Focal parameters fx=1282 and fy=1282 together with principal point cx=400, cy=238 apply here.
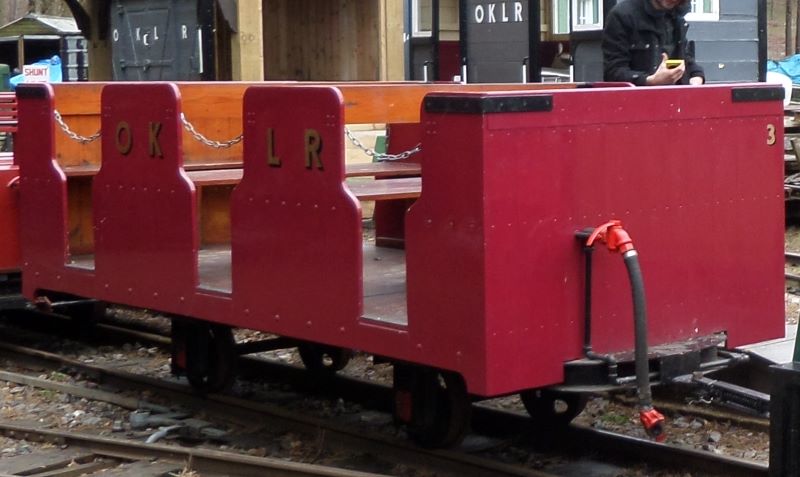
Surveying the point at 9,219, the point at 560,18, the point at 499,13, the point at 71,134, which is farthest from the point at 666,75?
the point at 560,18

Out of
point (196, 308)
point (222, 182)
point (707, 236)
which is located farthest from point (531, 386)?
point (222, 182)

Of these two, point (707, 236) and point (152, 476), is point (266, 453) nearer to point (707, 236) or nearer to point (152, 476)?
point (152, 476)

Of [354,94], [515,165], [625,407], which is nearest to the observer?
[515,165]

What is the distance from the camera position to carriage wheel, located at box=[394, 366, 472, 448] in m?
5.73

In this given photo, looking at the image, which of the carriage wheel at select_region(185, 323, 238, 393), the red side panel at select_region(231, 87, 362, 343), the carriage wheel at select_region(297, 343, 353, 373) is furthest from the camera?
the carriage wheel at select_region(297, 343, 353, 373)

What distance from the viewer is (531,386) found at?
197 inches

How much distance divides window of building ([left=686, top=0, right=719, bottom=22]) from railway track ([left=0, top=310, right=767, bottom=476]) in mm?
8759

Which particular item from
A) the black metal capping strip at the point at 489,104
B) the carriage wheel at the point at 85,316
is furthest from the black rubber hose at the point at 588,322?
the carriage wheel at the point at 85,316

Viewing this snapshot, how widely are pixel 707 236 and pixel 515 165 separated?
1248 millimetres

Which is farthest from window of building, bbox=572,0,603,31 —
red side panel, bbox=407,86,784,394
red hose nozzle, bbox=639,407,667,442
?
red hose nozzle, bbox=639,407,667,442

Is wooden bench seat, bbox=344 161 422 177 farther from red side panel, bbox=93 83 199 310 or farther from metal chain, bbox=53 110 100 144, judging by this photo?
metal chain, bbox=53 110 100 144

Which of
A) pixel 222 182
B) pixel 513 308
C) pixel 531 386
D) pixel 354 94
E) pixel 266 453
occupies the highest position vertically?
pixel 354 94

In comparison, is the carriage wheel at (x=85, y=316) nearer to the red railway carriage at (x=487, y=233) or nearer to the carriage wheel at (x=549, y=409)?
the red railway carriage at (x=487, y=233)

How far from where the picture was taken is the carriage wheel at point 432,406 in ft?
18.8
